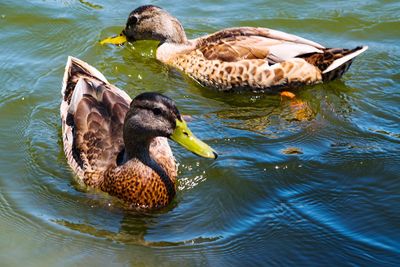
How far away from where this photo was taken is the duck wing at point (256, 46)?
904 centimetres

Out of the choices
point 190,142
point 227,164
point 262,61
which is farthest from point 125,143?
point 262,61

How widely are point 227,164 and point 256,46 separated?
2.29 m

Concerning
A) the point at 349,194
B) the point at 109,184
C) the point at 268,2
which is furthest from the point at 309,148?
the point at 268,2

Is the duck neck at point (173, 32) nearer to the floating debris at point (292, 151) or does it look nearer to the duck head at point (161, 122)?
the floating debris at point (292, 151)

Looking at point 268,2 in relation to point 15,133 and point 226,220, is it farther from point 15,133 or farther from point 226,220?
point 226,220

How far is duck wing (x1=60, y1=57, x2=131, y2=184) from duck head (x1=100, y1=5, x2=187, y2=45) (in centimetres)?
259

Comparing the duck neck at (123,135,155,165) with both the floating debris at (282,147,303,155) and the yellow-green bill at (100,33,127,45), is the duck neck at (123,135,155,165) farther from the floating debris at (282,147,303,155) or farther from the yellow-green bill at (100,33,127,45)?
the yellow-green bill at (100,33,127,45)

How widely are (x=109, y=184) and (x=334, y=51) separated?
347cm

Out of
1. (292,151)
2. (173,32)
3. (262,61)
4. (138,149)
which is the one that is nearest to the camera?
(138,149)

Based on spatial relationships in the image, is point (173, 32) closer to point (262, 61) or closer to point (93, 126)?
point (262, 61)

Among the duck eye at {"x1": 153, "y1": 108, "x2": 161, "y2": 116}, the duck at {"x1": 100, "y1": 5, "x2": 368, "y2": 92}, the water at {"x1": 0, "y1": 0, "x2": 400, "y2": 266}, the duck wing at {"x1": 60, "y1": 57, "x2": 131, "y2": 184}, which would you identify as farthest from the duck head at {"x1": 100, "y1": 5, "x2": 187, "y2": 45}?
the duck eye at {"x1": 153, "y1": 108, "x2": 161, "y2": 116}

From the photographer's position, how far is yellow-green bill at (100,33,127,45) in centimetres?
1031

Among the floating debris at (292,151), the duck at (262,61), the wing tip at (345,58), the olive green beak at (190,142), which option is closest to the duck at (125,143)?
the olive green beak at (190,142)

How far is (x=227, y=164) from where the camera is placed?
7.34m
